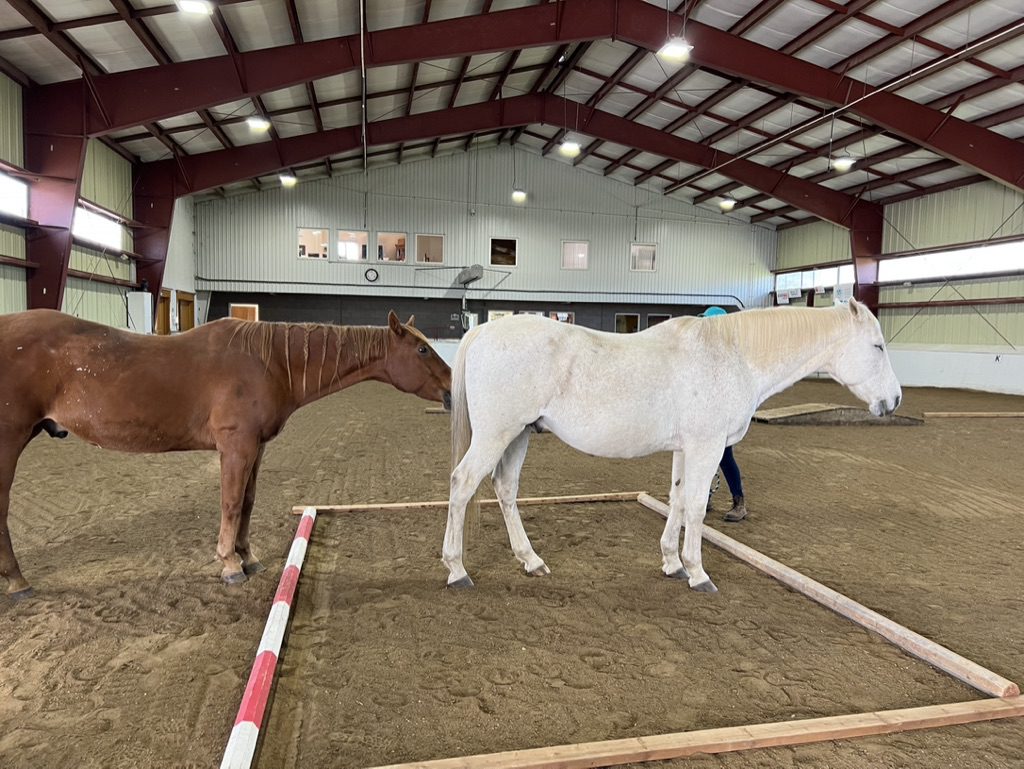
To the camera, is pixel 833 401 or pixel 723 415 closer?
pixel 723 415

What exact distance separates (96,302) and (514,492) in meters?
15.7

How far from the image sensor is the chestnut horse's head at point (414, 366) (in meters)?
3.83

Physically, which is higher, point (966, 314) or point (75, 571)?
point (966, 314)

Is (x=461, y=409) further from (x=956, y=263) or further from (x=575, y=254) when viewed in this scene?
(x=575, y=254)

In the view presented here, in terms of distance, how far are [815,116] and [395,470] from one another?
1626cm

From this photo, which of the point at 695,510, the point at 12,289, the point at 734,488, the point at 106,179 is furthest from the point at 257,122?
the point at 695,510

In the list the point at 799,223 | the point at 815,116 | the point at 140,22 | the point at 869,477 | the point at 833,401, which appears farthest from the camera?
the point at 799,223

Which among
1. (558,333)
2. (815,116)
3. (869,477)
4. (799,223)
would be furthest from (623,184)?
(558,333)

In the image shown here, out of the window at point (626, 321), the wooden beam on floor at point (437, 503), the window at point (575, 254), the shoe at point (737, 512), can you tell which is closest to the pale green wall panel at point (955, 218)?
the window at point (626, 321)

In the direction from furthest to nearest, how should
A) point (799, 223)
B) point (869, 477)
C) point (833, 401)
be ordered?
1. point (799, 223)
2. point (833, 401)
3. point (869, 477)

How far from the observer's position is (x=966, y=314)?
61.3ft

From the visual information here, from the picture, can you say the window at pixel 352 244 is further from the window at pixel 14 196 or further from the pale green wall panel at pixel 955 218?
the pale green wall panel at pixel 955 218

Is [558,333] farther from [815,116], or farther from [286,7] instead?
[815,116]

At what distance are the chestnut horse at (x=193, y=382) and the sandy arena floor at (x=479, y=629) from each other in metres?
0.68
